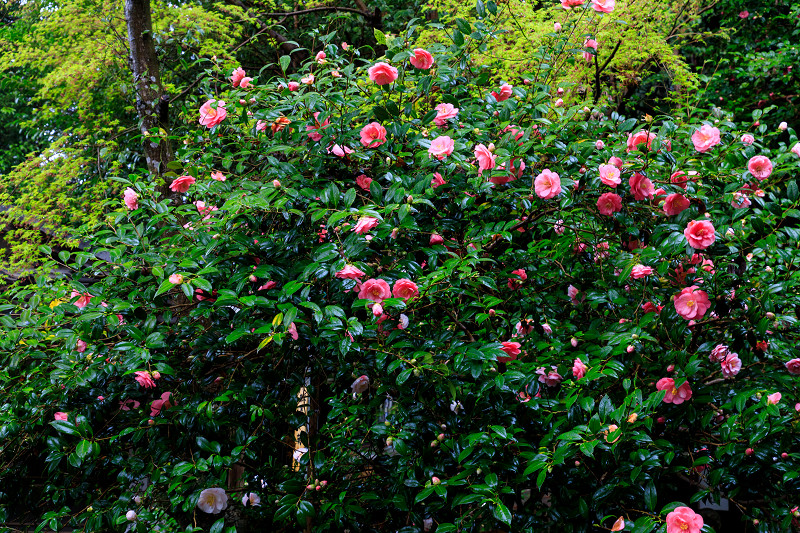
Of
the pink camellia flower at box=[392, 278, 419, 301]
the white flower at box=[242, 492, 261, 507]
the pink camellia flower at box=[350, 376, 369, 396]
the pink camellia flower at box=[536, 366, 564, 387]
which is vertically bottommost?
the white flower at box=[242, 492, 261, 507]

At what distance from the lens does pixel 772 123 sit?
21.8 feet

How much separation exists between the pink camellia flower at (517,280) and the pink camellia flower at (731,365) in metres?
0.61

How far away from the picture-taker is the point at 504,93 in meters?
2.23

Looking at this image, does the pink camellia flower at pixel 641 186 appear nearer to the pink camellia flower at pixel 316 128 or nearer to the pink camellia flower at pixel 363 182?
the pink camellia flower at pixel 363 182

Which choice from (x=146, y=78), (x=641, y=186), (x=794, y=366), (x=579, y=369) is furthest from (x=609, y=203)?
(x=146, y=78)

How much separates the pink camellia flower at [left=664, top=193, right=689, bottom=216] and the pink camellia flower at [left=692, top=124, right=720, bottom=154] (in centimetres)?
21

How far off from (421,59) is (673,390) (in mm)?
1225

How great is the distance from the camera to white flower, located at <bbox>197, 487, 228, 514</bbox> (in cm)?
171

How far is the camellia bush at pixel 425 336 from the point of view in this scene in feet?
Answer: 5.26

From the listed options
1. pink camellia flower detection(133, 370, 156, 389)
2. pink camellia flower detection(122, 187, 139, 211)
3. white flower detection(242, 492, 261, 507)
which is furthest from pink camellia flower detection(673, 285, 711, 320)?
pink camellia flower detection(122, 187, 139, 211)

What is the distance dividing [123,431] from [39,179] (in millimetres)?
6407

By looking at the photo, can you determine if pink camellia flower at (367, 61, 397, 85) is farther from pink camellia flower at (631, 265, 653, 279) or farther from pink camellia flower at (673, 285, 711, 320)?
pink camellia flower at (673, 285, 711, 320)

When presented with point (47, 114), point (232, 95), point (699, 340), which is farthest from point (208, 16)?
point (699, 340)

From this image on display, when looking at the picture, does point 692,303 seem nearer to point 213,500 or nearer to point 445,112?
point 445,112
